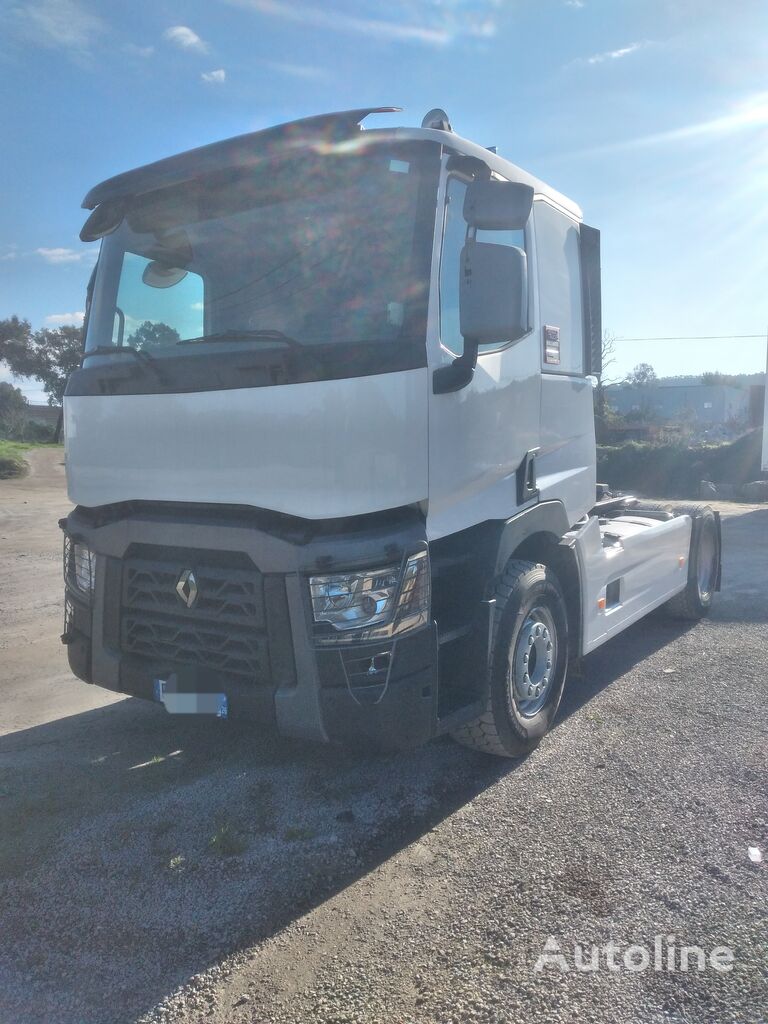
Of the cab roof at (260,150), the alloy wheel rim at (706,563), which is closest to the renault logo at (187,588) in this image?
the cab roof at (260,150)

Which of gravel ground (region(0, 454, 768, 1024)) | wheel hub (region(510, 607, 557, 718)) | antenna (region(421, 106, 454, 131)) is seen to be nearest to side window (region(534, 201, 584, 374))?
antenna (region(421, 106, 454, 131))

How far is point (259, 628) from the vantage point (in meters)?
3.41

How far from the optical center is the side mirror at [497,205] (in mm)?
3465

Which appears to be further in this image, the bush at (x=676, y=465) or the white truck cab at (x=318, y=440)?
the bush at (x=676, y=465)

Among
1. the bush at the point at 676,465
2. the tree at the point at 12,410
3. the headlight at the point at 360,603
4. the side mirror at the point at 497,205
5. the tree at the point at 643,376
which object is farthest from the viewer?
the tree at the point at 643,376

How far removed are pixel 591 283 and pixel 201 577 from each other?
328 cm

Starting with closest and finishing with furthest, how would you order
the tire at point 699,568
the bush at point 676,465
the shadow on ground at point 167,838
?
the shadow on ground at point 167,838
the tire at point 699,568
the bush at point 676,465

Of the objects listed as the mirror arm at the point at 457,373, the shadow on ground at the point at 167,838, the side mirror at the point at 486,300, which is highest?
the side mirror at the point at 486,300

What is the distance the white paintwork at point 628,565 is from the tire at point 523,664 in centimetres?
43

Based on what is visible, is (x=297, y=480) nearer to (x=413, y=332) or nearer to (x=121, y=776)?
(x=413, y=332)

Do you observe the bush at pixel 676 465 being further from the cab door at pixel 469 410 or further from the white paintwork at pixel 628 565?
the cab door at pixel 469 410

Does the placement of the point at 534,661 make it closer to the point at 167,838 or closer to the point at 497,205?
the point at 167,838

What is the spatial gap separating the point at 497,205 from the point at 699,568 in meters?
4.92

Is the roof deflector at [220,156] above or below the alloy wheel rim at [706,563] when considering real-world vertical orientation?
above
